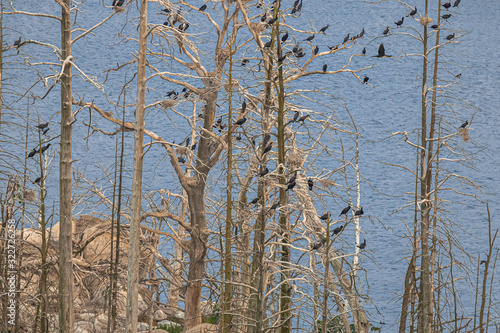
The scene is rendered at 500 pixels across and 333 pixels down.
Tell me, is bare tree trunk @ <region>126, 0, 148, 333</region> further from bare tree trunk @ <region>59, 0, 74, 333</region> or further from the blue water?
the blue water

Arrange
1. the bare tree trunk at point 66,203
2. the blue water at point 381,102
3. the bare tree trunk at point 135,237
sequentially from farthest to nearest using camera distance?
the blue water at point 381,102 < the bare tree trunk at point 66,203 < the bare tree trunk at point 135,237

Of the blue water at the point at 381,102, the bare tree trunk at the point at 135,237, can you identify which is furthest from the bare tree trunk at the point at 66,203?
the blue water at the point at 381,102

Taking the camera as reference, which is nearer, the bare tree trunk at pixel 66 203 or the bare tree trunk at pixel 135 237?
the bare tree trunk at pixel 135 237

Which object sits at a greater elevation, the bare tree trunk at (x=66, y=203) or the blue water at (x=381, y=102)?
the blue water at (x=381, y=102)

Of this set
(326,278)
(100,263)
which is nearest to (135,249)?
(326,278)

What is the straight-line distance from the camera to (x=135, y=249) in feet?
17.2

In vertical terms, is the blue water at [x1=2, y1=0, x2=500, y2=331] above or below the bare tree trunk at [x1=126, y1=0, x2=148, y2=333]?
above

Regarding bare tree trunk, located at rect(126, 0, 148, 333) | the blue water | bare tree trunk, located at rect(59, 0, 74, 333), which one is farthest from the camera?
the blue water

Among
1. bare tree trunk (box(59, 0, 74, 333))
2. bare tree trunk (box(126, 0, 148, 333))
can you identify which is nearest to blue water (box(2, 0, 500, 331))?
bare tree trunk (box(59, 0, 74, 333))

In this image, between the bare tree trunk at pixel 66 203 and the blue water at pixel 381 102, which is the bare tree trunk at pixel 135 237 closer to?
the bare tree trunk at pixel 66 203

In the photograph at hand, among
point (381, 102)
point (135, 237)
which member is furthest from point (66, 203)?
point (381, 102)

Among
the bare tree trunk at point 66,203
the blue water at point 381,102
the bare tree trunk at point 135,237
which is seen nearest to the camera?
the bare tree trunk at point 135,237

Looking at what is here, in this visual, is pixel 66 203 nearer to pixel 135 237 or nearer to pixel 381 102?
pixel 135 237

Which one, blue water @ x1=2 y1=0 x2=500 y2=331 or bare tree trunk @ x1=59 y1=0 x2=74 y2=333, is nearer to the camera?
bare tree trunk @ x1=59 y1=0 x2=74 y2=333
